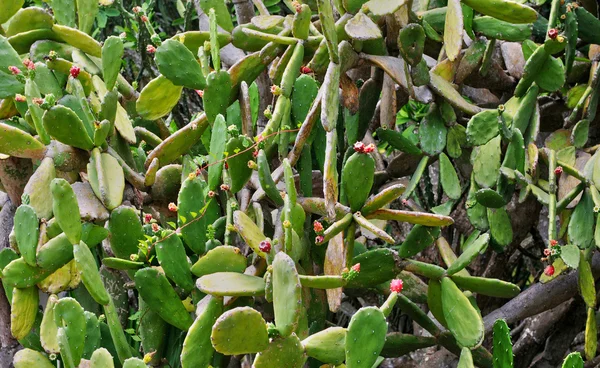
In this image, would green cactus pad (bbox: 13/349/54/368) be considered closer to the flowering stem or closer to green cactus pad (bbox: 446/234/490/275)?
green cactus pad (bbox: 446/234/490/275)

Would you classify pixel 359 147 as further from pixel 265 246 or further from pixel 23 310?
pixel 23 310

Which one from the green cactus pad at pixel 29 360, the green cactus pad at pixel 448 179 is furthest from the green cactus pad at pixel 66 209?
the green cactus pad at pixel 448 179

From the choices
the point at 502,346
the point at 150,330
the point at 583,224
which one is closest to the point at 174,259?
the point at 150,330

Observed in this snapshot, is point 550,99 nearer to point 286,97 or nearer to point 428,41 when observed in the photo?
point 428,41

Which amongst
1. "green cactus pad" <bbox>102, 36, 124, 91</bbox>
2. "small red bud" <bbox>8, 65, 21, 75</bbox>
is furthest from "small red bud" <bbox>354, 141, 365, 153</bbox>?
"small red bud" <bbox>8, 65, 21, 75</bbox>

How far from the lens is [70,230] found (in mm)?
1250

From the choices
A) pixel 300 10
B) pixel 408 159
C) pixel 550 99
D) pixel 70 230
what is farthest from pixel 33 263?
pixel 550 99

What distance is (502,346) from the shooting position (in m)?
1.21

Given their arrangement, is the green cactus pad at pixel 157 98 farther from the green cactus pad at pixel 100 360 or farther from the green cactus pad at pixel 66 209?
the green cactus pad at pixel 100 360

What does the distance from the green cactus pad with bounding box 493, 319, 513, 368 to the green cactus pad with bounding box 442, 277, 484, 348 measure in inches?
2.8

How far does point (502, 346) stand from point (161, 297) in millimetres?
542

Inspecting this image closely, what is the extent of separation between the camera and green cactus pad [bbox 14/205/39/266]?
1.29 metres

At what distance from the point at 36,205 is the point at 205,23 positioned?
31.7 inches

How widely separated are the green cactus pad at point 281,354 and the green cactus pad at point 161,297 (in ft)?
1.09
